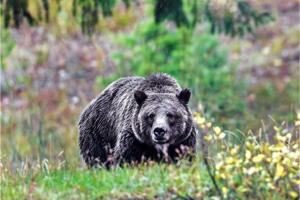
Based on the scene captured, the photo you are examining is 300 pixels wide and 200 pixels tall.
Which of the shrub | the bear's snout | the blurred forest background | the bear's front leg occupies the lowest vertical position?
the blurred forest background

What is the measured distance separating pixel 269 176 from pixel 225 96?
1306 cm

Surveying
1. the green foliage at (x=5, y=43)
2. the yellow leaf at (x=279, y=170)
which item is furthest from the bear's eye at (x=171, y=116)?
the green foliage at (x=5, y=43)

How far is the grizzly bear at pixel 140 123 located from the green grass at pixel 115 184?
121 cm

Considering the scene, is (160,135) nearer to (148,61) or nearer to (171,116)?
(171,116)

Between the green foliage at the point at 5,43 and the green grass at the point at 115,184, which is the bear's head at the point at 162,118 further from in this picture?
the green foliage at the point at 5,43

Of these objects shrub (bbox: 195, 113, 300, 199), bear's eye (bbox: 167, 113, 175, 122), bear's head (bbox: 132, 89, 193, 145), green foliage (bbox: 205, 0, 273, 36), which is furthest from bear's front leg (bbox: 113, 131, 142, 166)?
green foliage (bbox: 205, 0, 273, 36)

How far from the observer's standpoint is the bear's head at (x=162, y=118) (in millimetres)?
9141

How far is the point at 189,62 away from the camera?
20.0 metres

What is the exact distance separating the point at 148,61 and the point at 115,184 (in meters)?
12.6

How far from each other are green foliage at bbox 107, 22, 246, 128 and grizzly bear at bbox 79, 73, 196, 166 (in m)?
9.00

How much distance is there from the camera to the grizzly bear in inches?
365

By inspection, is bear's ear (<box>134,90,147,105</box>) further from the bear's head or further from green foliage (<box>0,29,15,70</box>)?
green foliage (<box>0,29,15,70</box>)

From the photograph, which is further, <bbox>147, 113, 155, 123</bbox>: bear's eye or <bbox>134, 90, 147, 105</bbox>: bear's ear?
<bbox>134, 90, 147, 105</bbox>: bear's ear

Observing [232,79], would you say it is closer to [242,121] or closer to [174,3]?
[242,121]
